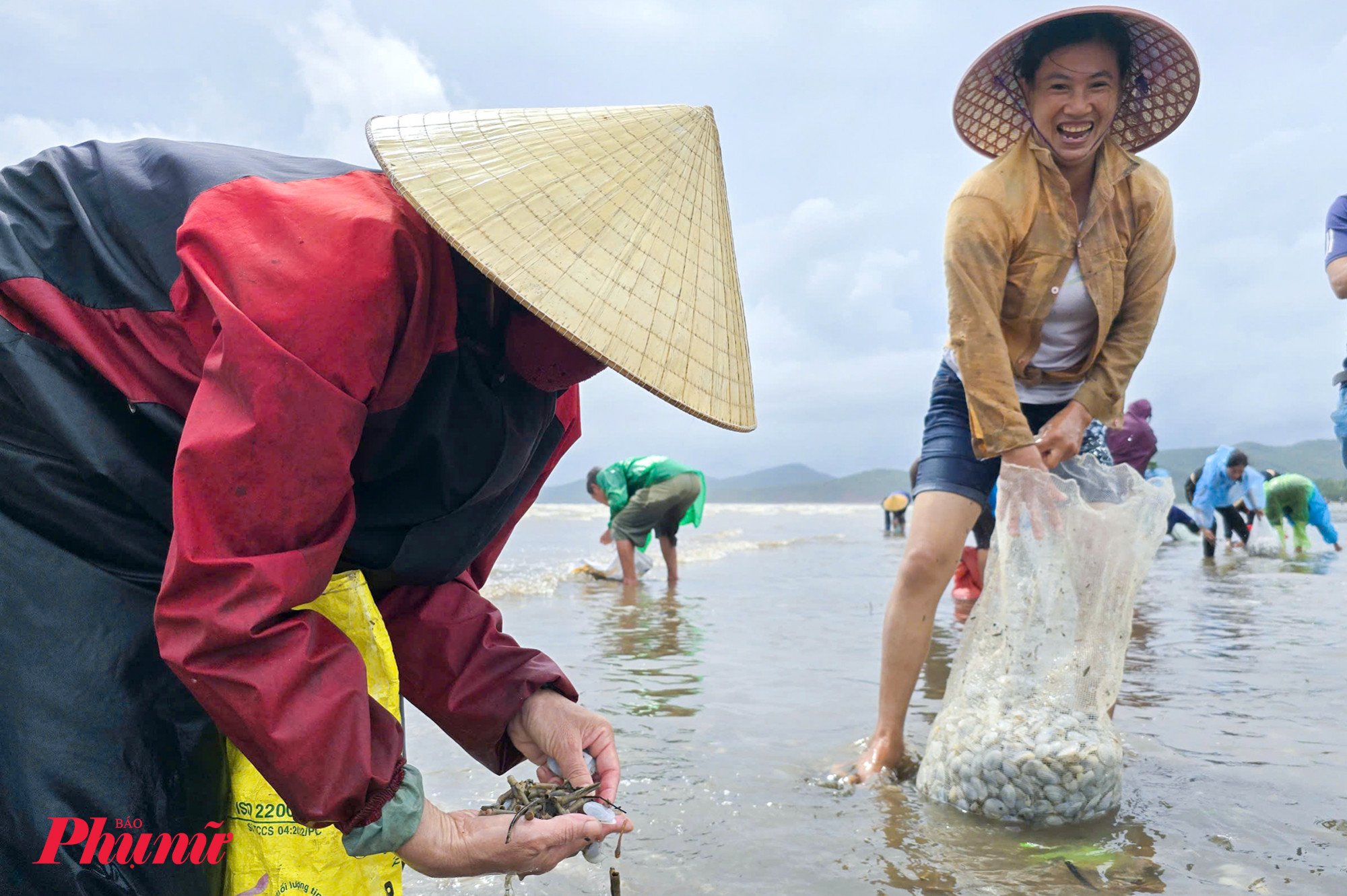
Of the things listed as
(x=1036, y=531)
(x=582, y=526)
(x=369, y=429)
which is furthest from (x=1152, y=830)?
(x=582, y=526)

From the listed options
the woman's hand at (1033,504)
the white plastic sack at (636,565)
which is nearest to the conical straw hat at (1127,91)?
the woman's hand at (1033,504)

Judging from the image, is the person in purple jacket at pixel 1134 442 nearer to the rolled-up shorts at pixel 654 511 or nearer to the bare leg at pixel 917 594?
the rolled-up shorts at pixel 654 511

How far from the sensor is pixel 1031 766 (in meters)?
2.21

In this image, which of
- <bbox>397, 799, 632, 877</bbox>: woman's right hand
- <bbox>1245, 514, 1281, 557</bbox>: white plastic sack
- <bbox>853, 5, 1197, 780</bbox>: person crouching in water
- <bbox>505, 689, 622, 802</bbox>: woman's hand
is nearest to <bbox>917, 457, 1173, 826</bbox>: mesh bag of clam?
<bbox>853, 5, 1197, 780</bbox>: person crouching in water

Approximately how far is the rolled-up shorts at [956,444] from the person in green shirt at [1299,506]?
33.9 feet

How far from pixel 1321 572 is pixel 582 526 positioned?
1830 centimetres

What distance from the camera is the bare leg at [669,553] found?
857cm

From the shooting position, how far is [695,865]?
6.62 ft

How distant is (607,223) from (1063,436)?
1949 millimetres

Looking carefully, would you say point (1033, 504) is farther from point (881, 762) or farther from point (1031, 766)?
point (881, 762)

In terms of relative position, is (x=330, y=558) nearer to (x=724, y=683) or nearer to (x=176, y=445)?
(x=176, y=445)

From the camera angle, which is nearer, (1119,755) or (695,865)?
(695,865)

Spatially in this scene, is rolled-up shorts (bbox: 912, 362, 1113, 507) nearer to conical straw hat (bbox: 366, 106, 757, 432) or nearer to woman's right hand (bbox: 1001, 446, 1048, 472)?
woman's right hand (bbox: 1001, 446, 1048, 472)

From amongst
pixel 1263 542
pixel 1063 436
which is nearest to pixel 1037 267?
pixel 1063 436
